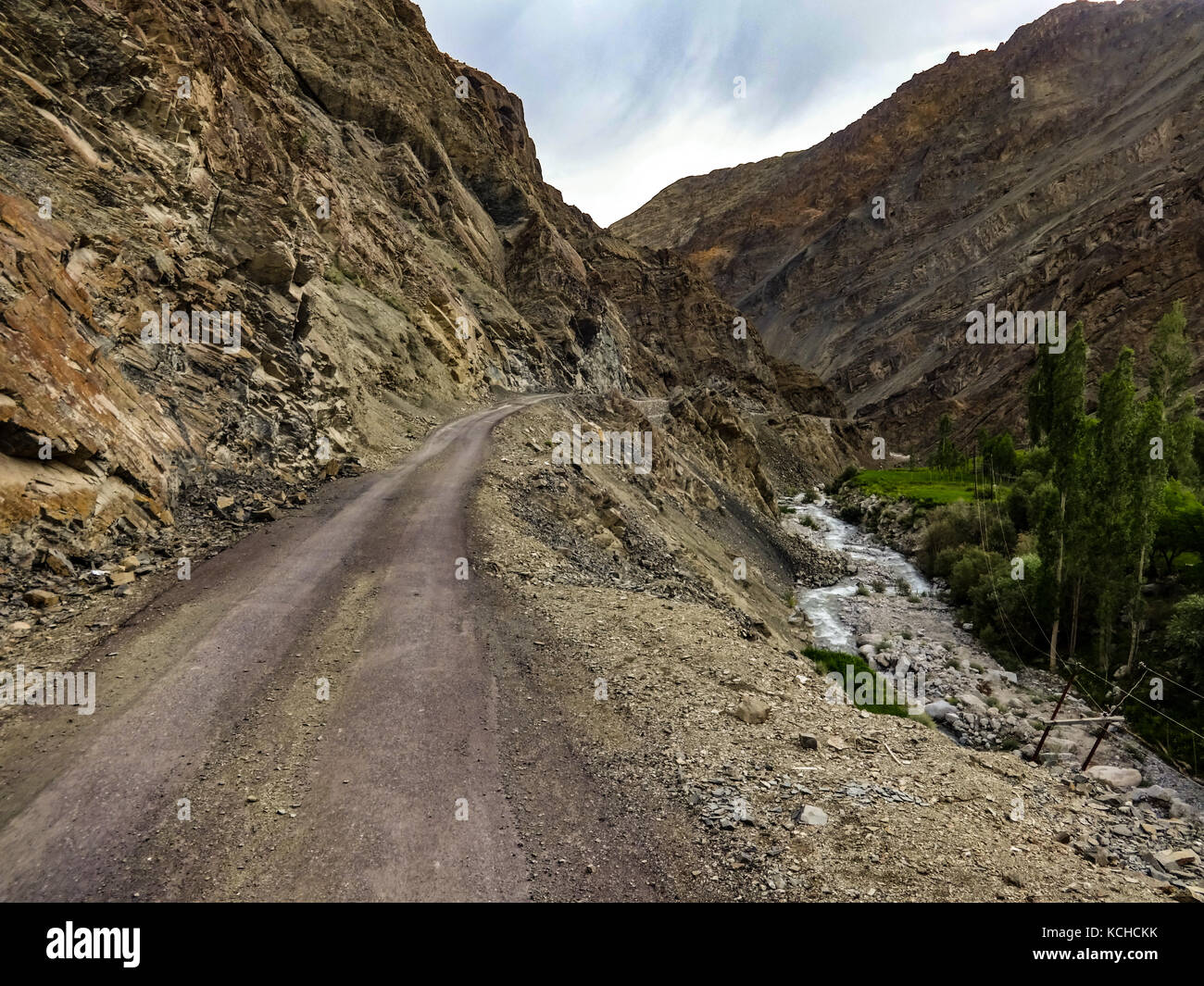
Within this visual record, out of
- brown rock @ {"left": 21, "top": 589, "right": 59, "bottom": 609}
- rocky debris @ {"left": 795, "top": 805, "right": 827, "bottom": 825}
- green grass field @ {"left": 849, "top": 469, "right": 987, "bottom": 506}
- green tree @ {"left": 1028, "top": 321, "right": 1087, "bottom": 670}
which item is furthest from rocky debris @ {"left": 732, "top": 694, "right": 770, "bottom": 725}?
green grass field @ {"left": 849, "top": 469, "right": 987, "bottom": 506}

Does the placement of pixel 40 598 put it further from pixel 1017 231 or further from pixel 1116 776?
pixel 1017 231

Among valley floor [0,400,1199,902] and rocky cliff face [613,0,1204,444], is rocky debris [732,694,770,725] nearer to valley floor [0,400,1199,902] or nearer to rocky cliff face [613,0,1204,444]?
valley floor [0,400,1199,902]

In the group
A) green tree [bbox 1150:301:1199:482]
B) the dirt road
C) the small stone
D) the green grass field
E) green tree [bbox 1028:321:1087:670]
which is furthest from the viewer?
the green grass field

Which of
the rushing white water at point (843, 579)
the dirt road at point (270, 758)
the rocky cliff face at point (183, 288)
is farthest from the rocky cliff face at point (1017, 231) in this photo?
the dirt road at point (270, 758)

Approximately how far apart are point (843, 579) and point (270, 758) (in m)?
34.2

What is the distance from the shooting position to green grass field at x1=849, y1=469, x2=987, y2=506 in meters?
52.9

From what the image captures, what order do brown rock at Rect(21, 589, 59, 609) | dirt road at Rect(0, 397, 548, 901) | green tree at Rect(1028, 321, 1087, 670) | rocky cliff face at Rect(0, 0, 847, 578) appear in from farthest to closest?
green tree at Rect(1028, 321, 1087, 670)
rocky cliff face at Rect(0, 0, 847, 578)
brown rock at Rect(21, 589, 59, 609)
dirt road at Rect(0, 397, 548, 901)

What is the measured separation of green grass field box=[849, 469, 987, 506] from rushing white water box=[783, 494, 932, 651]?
591 cm

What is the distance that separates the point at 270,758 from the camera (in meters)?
6.56

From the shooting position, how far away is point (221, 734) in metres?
6.86

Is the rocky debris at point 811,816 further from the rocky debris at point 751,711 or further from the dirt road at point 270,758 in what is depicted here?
the dirt road at point 270,758

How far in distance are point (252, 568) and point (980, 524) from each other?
38104 millimetres
